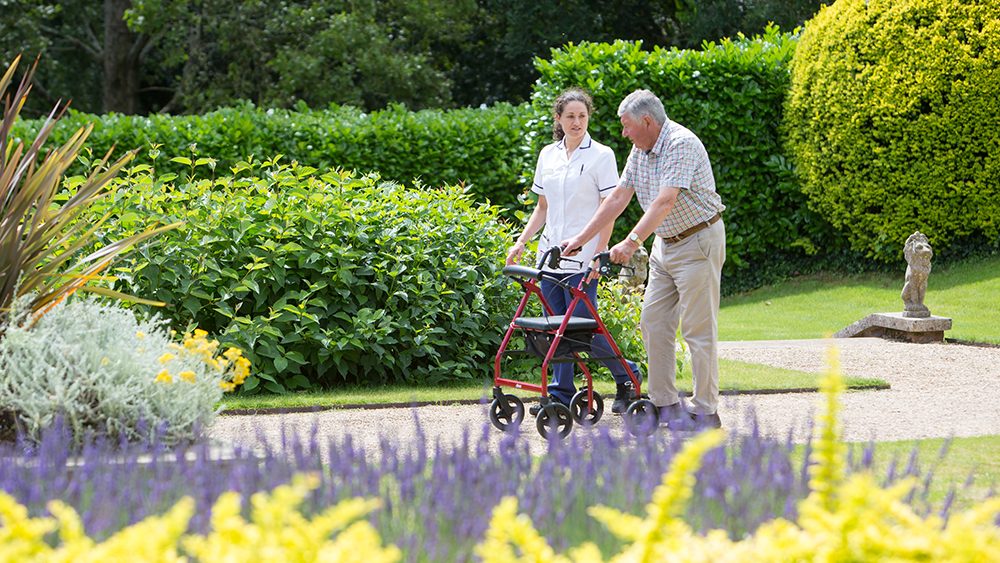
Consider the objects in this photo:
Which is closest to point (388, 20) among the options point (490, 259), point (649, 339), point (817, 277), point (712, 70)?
point (712, 70)

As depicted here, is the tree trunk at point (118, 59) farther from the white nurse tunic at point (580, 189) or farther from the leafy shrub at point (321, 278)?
the white nurse tunic at point (580, 189)

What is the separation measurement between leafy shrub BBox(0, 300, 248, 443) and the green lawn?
7.95 meters

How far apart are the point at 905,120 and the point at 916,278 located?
3633 mm

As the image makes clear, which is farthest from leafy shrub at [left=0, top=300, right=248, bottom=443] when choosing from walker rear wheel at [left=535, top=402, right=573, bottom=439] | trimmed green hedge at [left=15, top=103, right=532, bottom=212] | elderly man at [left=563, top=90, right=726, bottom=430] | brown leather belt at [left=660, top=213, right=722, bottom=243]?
trimmed green hedge at [left=15, top=103, right=532, bottom=212]

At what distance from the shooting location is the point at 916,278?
11.4 meters

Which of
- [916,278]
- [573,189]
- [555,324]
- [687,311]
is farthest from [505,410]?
[916,278]

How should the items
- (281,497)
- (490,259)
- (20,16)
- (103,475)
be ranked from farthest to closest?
(20,16) → (490,259) → (103,475) → (281,497)

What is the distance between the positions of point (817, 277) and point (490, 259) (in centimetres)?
817

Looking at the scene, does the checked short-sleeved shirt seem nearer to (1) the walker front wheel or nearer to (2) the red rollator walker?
(2) the red rollator walker

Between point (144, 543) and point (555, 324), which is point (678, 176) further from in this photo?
point (144, 543)

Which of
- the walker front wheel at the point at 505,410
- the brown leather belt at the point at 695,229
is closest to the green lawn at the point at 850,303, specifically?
the walker front wheel at the point at 505,410

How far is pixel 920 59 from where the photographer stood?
46.5 ft

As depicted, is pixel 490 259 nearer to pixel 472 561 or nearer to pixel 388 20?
pixel 472 561

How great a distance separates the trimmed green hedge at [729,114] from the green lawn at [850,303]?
739mm
